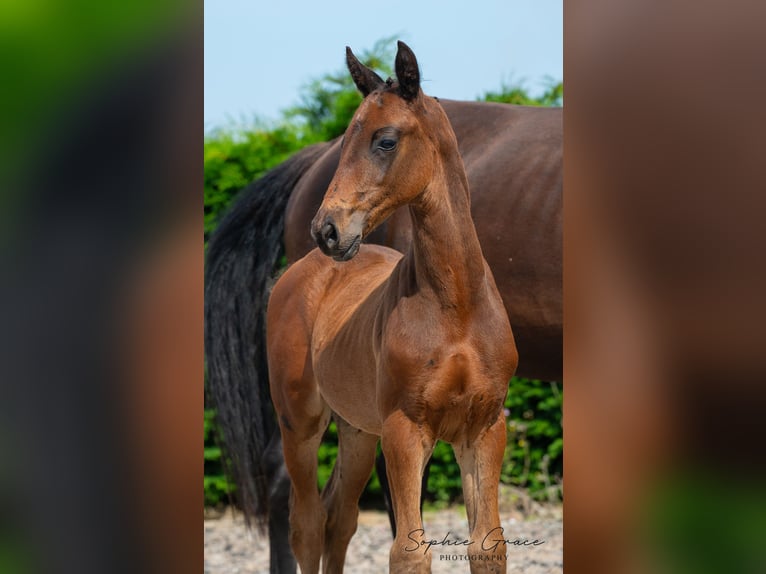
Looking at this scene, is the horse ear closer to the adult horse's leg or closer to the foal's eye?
the foal's eye

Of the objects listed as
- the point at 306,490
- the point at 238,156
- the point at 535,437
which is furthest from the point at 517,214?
the point at 238,156

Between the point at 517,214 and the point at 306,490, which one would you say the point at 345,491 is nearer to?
the point at 306,490

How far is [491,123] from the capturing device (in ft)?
13.8

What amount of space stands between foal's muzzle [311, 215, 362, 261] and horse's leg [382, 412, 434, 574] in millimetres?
429

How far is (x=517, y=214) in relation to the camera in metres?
3.88

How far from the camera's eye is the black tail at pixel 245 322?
3898 mm

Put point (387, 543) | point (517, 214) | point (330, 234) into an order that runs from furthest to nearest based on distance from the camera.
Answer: point (387, 543)
point (517, 214)
point (330, 234)

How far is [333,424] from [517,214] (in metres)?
1.76

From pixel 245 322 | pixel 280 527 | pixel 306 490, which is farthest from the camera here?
pixel 245 322

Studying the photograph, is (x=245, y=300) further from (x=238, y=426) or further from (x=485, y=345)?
(x=485, y=345)

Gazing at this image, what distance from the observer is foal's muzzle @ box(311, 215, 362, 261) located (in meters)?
2.35
